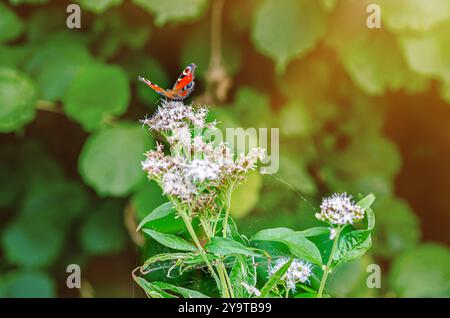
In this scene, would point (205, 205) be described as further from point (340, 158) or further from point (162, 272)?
point (340, 158)

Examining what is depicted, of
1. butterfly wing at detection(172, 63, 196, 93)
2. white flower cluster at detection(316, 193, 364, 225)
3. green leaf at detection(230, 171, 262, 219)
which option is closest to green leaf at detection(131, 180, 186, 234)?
green leaf at detection(230, 171, 262, 219)

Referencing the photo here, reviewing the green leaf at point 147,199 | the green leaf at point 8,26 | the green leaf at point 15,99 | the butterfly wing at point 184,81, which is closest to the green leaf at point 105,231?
the green leaf at point 147,199

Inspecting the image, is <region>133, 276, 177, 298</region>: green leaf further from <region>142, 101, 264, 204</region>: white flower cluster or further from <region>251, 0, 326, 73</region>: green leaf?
<region>251, 0, 326, 73</region>: green leaf

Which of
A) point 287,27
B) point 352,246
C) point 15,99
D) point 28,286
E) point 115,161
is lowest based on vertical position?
point 28,286

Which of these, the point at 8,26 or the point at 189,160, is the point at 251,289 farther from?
the point at 8,26

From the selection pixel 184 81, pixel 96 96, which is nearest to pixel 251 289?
pixel 184 81

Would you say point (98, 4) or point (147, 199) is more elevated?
point (98, 4)

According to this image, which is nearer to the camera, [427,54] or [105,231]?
[427,54]
